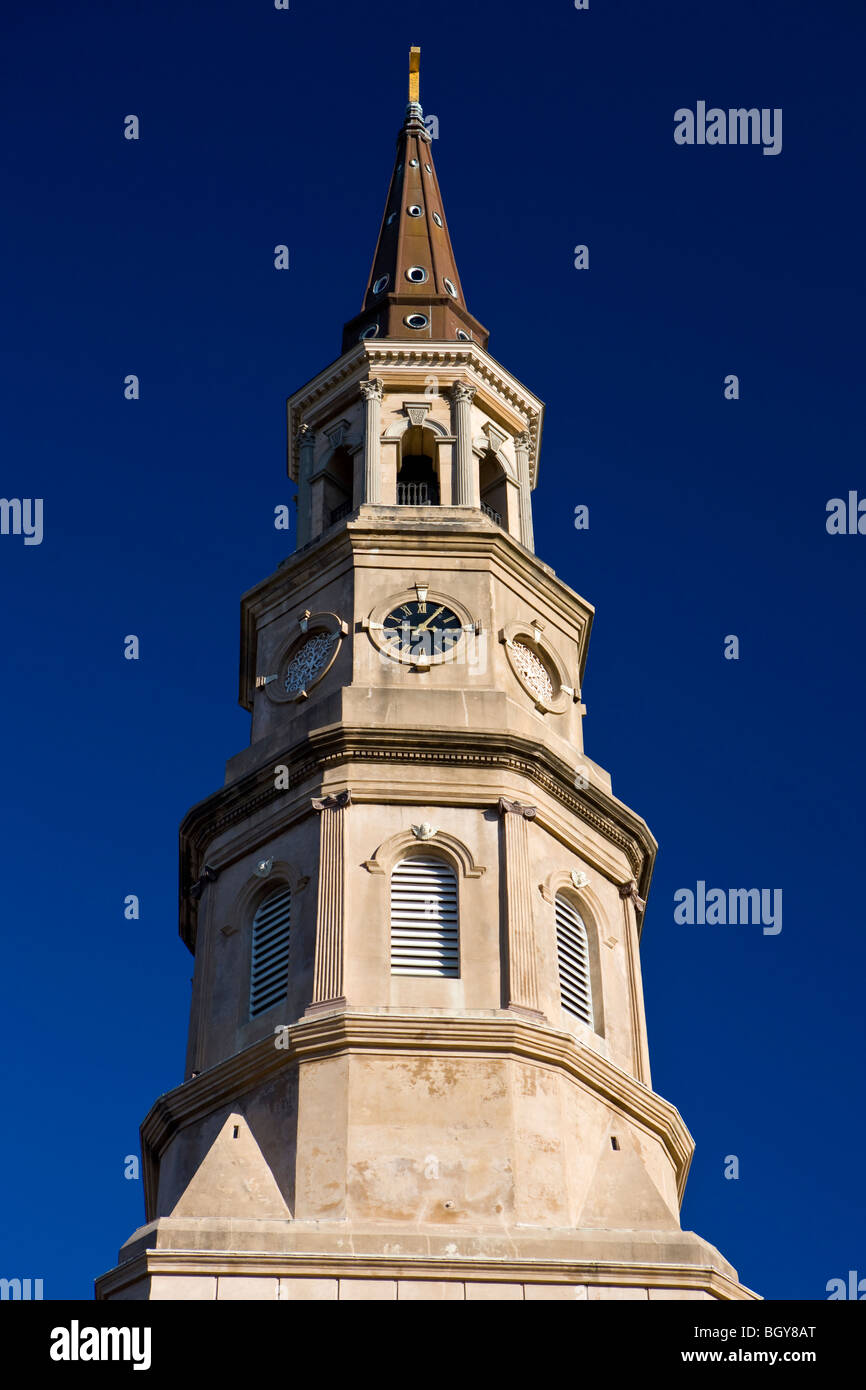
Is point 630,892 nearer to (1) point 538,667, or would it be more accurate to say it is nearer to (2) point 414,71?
(1) point 538,667

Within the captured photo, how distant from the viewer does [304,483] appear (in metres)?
51.8

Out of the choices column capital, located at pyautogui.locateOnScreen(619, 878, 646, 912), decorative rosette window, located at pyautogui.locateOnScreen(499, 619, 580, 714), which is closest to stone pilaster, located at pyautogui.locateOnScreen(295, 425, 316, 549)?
decorative rosette window, located at pyautogui.locateOnScreen(499, 619, 580, 714)

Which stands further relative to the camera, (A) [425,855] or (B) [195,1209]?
(A) [425,855]

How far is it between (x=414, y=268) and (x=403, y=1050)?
A: 25.1 meters

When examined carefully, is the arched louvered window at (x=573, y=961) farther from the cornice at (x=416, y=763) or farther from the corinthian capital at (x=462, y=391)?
the corinthian capital at (x=462, y=391)

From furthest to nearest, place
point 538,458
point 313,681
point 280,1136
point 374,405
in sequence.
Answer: point 538,458 < point 374,405 < point 313,681 < point 280,1136

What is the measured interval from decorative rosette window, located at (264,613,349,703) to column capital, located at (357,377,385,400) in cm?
671

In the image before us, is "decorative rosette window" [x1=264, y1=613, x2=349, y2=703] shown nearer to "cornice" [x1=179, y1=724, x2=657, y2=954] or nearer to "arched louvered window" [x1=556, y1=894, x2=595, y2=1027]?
"cornice" [x1=179, y1=724, x2=657, y2=954]

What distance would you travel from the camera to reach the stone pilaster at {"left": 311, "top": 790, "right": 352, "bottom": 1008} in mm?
38844
